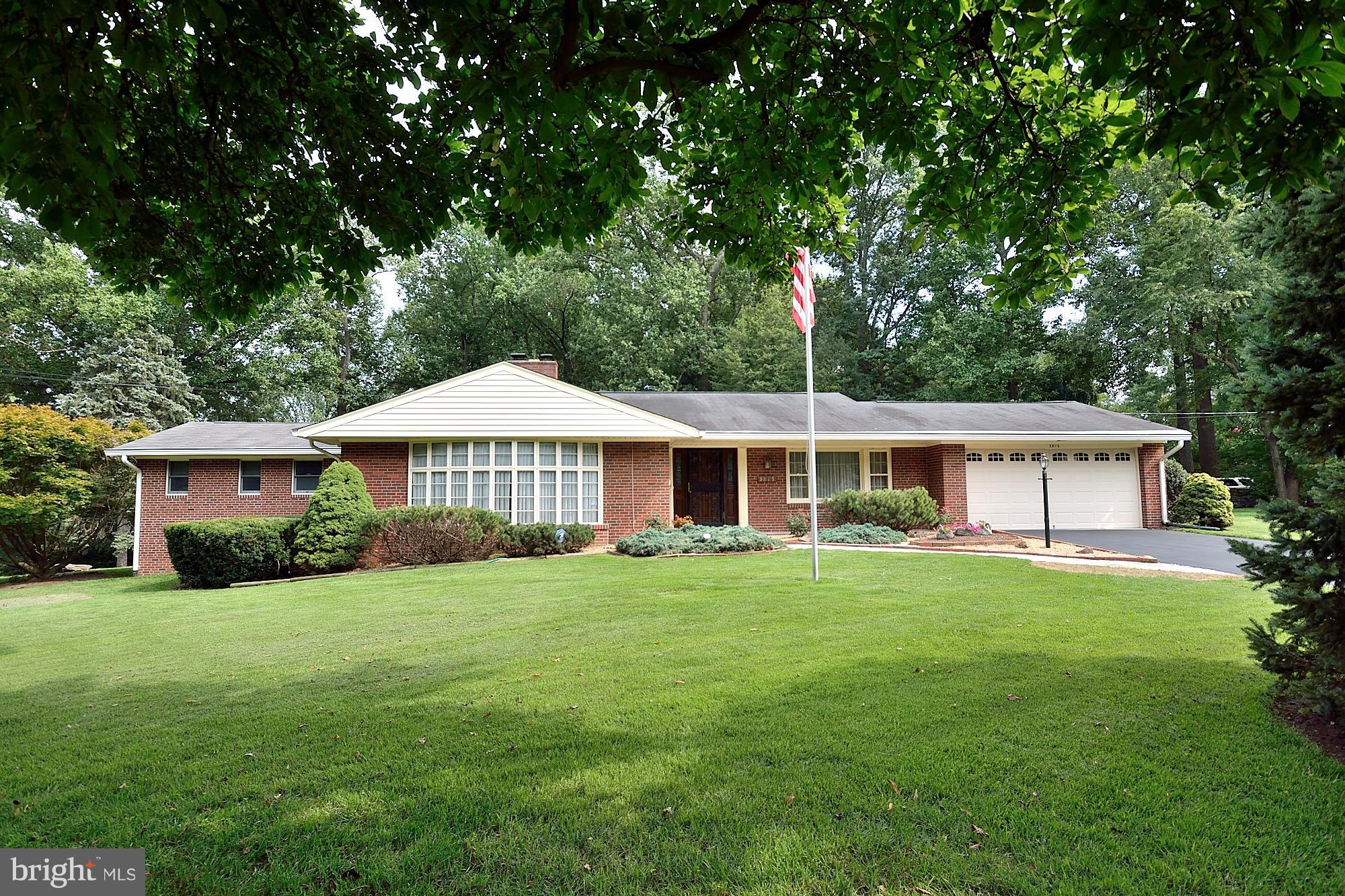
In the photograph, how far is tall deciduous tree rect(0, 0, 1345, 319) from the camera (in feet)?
9.78

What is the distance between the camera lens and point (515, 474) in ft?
53.9

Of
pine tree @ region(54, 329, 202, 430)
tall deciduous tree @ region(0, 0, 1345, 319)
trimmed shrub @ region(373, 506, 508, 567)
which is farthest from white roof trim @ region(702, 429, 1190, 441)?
pine tree @ region(54, 329, 202, 430)

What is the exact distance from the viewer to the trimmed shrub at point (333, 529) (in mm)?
13875

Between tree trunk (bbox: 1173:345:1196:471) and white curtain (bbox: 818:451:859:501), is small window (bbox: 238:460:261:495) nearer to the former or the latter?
white curtain (bbox: 818:451:859:501)

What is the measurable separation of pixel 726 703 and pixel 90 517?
21601 millimetres

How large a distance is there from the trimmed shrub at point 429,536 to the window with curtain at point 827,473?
347 inches

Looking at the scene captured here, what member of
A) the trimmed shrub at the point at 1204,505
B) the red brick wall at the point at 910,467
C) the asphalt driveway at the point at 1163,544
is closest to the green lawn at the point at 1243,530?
the trimmed shrub at the point at 1204,505

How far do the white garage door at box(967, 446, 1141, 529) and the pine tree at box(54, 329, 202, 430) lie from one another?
29.3 m

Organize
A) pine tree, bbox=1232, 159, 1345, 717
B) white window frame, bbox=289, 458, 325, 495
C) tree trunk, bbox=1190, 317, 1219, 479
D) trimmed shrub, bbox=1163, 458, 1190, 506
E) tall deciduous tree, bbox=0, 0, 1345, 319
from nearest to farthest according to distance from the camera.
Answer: tall deciduous tree, bbox=0, 0, 1345, 319, pine tree, bbox=1232, 159, 1345, 717, white window frame, bbox=289, 458, 325, 495, trimmed shrub, bbox=1163, 458, 1190, 506, tree trunk, bbox=1190, 317, 1219, 479

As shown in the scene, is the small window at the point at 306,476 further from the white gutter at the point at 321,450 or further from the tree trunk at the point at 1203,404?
the tree trunk at the point at 1203,404

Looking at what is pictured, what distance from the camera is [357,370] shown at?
117 ft

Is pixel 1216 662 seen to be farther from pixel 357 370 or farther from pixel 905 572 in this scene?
pixel 357 370

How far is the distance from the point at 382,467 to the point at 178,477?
5888mm

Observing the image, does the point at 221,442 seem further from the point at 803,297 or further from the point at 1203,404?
the point at 1203,404
